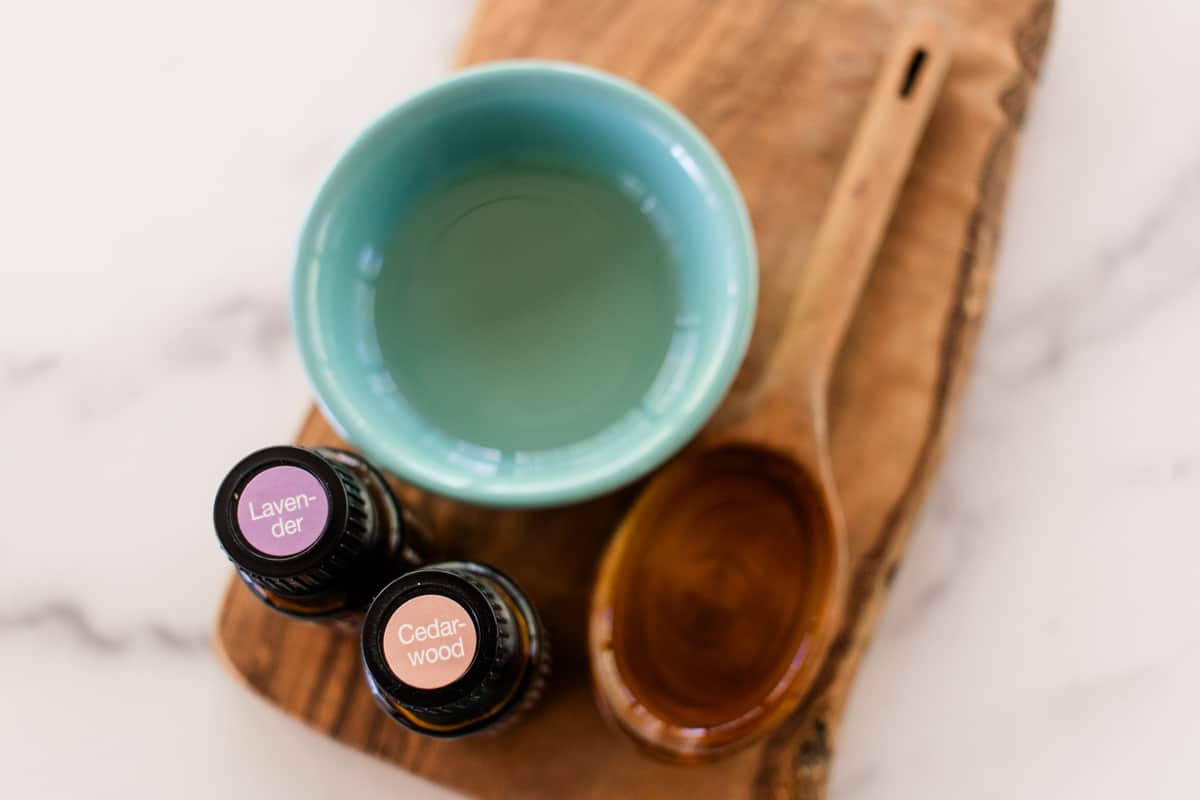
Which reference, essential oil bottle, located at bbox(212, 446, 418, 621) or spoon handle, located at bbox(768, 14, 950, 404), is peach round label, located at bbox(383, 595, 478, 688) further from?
spoon handle, located at bbox(768, 14, 950, 404)

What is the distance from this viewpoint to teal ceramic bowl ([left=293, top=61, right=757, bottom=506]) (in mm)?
455

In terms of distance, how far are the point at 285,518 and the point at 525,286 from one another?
0.59 feet

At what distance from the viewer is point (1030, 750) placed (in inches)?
23.1

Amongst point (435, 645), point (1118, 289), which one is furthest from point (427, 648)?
point (1118, 289)

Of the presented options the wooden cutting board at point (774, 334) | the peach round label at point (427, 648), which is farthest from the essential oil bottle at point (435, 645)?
the wooden cutting board at point (774, 334)

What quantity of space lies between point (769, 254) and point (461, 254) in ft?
0.53

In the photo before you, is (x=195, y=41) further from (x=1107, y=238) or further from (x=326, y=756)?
(x=1107, y=238)

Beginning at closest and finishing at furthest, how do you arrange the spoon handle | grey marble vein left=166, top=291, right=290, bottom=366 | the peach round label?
the peach round label → the spoon handle → grey marble vein left=166, top=291, right=290, bottom=366

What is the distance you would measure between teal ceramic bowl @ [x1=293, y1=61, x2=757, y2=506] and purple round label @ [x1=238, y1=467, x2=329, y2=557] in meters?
0.04

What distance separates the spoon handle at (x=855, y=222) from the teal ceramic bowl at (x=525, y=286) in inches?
2.2

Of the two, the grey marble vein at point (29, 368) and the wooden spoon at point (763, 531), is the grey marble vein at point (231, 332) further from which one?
the wooden spoon at point (763, 531)

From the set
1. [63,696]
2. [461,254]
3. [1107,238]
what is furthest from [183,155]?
[1107,238]

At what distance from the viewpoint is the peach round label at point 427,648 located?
0.40 m

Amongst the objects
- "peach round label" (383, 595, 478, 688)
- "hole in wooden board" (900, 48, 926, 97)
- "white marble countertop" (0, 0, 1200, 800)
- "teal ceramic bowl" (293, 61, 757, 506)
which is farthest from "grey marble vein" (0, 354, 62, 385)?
"hole in wooden board" (900, 48, 926, 97)
